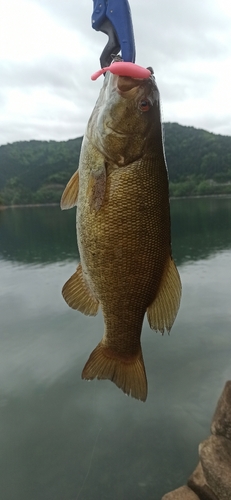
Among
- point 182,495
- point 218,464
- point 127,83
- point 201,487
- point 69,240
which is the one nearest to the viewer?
→ point 127,83

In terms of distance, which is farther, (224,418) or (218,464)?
(224,418)

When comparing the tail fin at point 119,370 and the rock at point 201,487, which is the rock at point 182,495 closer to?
the rock at point 201,487

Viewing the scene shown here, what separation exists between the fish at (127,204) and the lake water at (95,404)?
9.75 metres

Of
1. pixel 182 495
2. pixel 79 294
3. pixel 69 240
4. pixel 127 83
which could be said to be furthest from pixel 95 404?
pixel 69 240

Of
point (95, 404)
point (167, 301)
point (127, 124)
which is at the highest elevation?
point (127, 124)

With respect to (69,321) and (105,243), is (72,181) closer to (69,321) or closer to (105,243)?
(105,243)

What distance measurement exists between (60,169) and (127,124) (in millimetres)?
98284

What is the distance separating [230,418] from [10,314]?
1910 centimetres

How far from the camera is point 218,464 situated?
6.83 metres

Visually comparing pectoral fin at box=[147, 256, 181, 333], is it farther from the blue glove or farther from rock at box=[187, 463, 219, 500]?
rock at box=[187, 463, 219, 500]

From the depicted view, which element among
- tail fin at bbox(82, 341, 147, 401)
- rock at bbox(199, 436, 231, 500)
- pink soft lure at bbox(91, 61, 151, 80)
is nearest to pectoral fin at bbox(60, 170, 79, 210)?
pink soft lure at bbox(91, 61, 151, 80)

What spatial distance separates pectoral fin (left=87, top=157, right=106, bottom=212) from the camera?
5.94 ft

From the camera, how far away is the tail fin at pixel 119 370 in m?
2.07

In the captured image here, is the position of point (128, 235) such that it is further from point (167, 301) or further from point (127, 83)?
point (127, 83)
